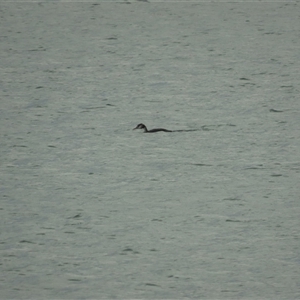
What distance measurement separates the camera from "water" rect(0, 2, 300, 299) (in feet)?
10.2

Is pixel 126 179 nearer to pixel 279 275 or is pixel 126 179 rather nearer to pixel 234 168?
pixel 234 168

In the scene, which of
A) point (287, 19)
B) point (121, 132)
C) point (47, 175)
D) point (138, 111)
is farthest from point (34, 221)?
point (287, 19)

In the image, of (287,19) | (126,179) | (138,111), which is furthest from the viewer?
(287,19)

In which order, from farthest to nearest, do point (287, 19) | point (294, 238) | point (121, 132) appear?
point (287, 19)
point (121, 132)
point (294, 238)

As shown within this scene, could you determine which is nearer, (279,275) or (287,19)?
(279,275)

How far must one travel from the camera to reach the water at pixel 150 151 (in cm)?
A: 312

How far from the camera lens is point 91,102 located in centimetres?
504

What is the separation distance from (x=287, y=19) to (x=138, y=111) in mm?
2077

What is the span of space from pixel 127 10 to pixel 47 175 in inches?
119

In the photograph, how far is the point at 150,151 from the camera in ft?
14.4

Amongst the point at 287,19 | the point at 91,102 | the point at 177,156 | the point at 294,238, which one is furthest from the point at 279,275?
the point at 287,19

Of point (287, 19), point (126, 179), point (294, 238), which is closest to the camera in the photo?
point (294, 238)

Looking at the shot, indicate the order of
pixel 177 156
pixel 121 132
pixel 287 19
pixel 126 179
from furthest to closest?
pixel 287 19, pixel 121 132, pixel 177 156, pixel 126 179

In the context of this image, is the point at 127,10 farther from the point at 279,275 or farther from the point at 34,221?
the point at 279,275
